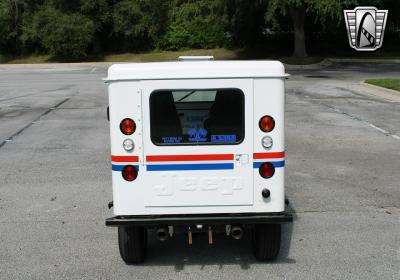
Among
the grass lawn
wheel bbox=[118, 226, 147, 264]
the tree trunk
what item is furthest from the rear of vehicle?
the tree trunk

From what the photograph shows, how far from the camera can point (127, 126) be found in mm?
4797

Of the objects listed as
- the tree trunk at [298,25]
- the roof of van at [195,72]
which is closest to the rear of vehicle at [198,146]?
the roof of van at [195,72]

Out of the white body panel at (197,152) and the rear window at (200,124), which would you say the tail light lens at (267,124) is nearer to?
the white body panel at (197,152)

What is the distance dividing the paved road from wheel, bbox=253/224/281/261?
0.32 ft

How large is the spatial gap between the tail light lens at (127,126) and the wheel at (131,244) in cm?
87

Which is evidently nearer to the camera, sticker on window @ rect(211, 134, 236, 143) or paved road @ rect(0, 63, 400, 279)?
sticker on window @ rect(211, 134, 236, 143)

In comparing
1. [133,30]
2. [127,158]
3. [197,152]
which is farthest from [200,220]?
[133,30]

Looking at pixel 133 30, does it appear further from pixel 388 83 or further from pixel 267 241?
pixel 267 241

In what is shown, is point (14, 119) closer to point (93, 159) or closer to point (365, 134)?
point (93, 159)

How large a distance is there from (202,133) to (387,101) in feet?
45.8

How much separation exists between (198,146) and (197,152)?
2.0 inches

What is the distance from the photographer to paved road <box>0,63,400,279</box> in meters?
5.21

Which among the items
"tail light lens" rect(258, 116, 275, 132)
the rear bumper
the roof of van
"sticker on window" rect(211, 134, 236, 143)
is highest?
the roof of van

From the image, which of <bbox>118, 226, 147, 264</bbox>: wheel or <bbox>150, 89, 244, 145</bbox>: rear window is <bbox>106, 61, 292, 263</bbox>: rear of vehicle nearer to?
<bbox>150, 89, 244, 145</bbox>: rear window
